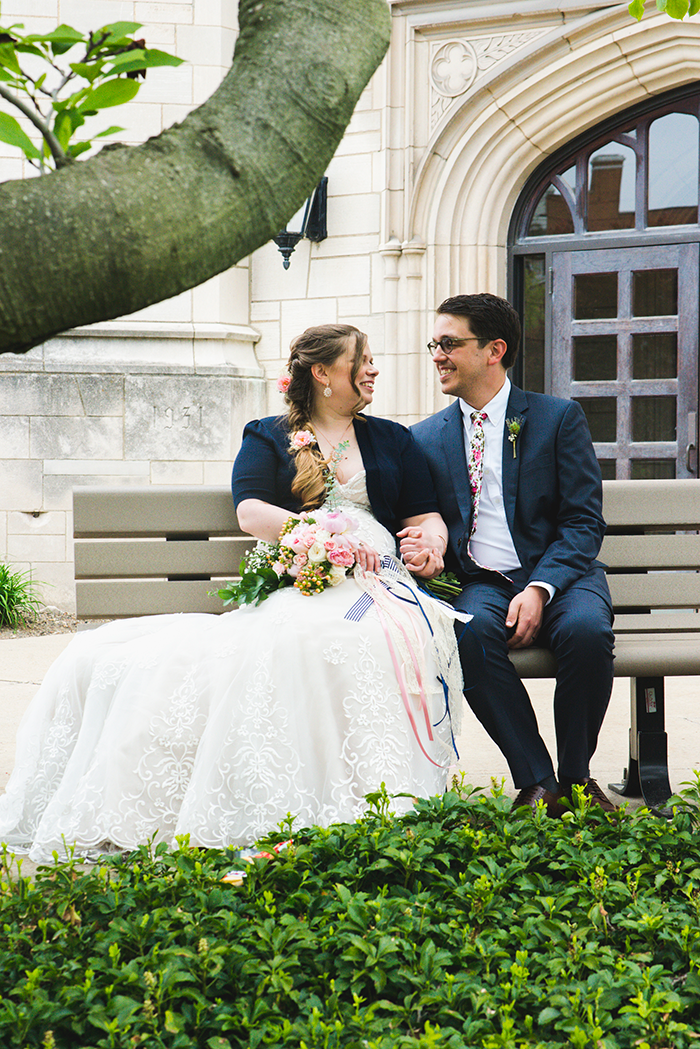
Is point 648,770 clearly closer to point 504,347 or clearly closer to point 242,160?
point 504,347

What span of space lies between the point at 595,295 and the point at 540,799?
584 cm

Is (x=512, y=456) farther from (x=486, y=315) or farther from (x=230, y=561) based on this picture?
(x=230, y=561)

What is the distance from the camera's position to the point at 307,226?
8.29 meters

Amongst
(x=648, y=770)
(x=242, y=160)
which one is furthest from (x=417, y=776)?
(x=242, y=160)

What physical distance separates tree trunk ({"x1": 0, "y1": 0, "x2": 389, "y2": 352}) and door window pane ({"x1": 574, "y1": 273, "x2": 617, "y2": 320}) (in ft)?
22.1

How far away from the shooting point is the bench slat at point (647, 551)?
3.97 meters

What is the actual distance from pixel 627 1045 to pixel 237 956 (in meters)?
0.77

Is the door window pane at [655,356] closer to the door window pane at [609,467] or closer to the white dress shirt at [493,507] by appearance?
the door window pane at [609,467]

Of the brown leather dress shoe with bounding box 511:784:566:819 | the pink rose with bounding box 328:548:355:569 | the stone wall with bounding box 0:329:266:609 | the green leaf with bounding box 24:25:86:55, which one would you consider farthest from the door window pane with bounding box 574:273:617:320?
the green leaf with bounding box 24:25:86:55

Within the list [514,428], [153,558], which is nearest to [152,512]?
[153,558]

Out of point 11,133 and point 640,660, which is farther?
point 640,660

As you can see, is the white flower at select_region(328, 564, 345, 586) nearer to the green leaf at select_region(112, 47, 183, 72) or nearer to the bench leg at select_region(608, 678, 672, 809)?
the bench leg at select_region(608, 678, 672, 809)

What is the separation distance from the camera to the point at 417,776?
3236 millimetres

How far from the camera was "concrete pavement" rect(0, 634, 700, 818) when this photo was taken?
4.17 metres
